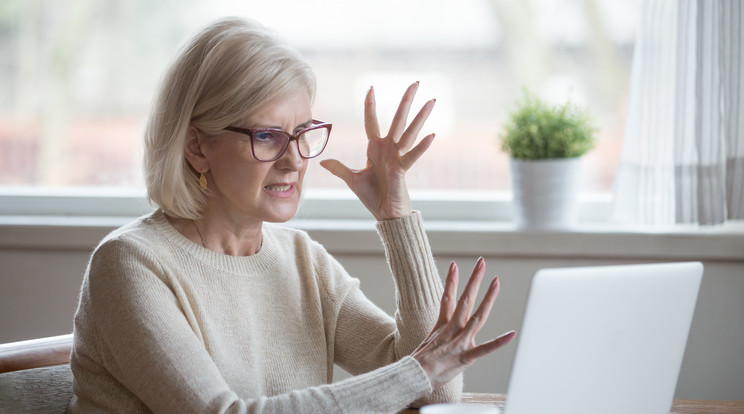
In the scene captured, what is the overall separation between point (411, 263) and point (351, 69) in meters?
1.20

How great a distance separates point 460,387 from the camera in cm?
154

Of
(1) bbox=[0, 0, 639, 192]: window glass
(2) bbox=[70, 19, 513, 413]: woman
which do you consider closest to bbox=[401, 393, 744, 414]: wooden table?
(2) bbox=[70, 19, 513, 413]: woman

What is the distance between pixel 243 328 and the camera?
1.50 metres

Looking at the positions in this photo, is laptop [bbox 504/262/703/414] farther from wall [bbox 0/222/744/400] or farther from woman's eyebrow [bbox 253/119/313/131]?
wall [bbox 0/222/744/400]

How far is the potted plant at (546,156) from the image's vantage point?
2309 millimetres

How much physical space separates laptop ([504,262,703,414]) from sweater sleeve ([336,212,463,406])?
1.47ft

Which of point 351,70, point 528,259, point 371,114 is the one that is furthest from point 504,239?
point 371,114

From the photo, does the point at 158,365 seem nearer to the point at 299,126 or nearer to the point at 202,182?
the point at 202,182

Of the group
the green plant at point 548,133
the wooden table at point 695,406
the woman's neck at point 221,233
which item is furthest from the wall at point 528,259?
the wooden table at point 695,406

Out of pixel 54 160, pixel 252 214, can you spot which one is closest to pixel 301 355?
pixel 252 214

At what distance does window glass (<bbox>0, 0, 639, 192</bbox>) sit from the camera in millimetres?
2529

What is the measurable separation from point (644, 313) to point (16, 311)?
83.2 inches

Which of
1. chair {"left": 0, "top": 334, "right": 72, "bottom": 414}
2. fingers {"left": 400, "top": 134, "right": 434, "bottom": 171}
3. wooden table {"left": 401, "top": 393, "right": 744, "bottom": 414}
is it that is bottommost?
wooden table {"left": 401, "top": 393, "right": 744, "bottom": 414}

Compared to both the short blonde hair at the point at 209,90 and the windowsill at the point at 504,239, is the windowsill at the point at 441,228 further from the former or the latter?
the short blonde hair at the point at 209,90
